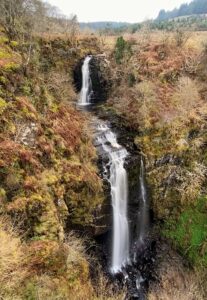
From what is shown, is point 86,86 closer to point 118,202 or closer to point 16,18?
point 16,18

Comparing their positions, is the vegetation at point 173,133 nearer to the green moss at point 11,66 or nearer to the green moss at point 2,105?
the green moss at point 11,66

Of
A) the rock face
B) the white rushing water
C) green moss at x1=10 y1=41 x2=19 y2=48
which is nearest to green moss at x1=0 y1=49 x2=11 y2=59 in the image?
green moss at x1=10 y1=41 x2=19 y2=48

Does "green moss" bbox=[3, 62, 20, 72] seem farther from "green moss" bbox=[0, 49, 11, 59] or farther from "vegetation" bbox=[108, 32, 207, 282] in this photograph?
"vegetation" bbox=[108, 32, 207, 282]

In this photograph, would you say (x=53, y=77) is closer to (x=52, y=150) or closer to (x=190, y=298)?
(x=52, y=150)

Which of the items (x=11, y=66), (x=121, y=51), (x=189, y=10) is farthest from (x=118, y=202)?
(x=189, y=10)

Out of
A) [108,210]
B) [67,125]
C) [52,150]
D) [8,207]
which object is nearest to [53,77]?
[67,125]
